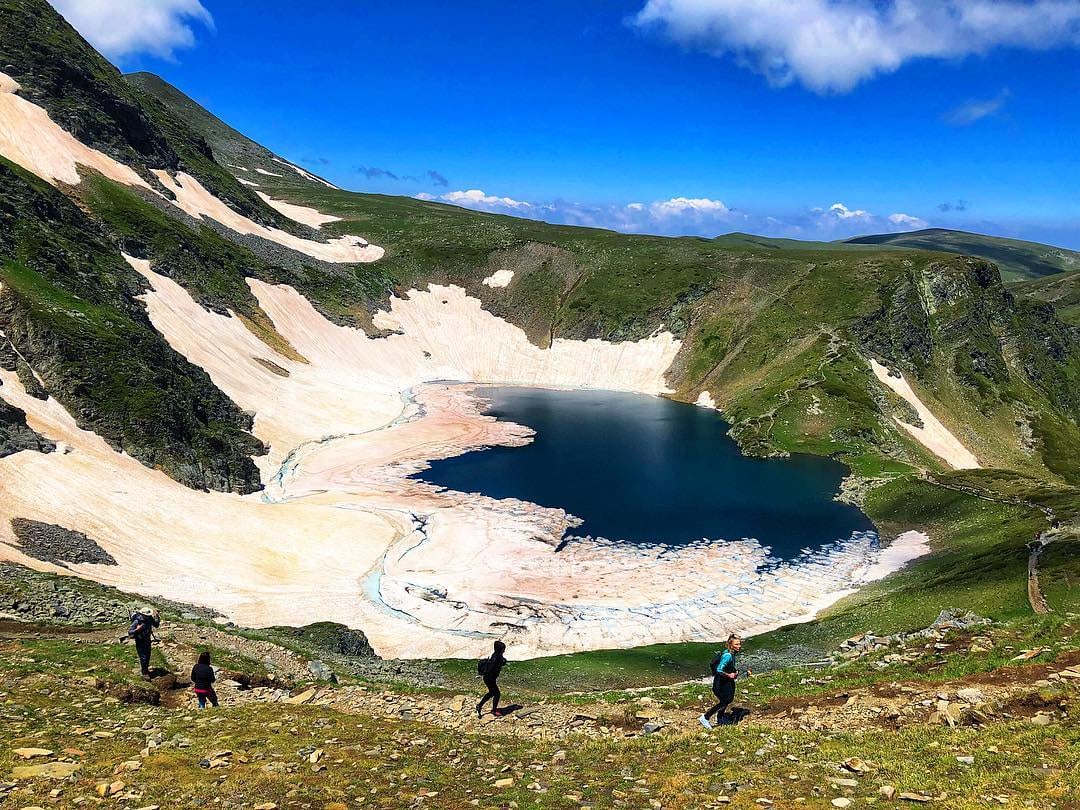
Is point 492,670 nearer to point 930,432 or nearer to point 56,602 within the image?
point 56,602

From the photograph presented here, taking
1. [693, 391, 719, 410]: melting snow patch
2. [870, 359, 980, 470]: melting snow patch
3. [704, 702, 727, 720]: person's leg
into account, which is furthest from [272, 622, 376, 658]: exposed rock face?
[693, 391, 719, 410]: melting snow patch

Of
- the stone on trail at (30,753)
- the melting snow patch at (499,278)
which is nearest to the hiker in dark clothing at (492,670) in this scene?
the stone on trail at (30,753)

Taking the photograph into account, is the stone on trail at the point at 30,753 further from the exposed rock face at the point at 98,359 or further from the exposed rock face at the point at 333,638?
the exposed rock face at the point at 98,359

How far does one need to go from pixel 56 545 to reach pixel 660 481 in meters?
Answer: 66.6

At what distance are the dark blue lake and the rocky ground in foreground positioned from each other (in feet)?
139

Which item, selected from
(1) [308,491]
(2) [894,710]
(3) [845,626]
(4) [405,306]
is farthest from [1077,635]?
(4) [405,306]

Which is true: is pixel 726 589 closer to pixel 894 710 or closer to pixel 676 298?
pixel 894 710

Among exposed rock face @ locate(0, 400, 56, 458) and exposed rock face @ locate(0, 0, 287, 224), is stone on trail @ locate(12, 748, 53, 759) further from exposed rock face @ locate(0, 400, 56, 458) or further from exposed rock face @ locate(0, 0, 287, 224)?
exposed rock face @ locate(0, 0, 287, 224)

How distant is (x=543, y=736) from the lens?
2247cm

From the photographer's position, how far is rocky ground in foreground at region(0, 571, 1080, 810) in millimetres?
15594

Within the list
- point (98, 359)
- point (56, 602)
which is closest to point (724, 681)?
point (56, 602)

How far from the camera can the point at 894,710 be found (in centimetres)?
2091

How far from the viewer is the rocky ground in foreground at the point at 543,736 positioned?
1559 centimetres

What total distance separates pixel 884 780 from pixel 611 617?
38139mm
